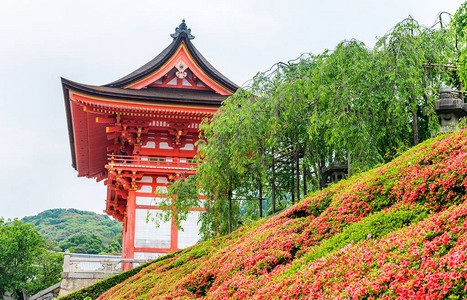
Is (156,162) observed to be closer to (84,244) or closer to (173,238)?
(173,238)

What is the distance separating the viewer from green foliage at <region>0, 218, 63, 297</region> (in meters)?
27.7

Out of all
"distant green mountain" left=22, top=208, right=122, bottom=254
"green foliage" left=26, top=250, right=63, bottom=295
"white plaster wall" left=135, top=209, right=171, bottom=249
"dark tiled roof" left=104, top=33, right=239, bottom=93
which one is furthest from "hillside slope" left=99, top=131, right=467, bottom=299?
"distant green mountain" left=22, top=208, right=122, bottom=254

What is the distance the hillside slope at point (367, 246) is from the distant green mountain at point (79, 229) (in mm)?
47972

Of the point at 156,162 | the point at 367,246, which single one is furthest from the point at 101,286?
the point at 367,246

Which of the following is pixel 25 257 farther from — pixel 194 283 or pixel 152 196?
pixel 194 283

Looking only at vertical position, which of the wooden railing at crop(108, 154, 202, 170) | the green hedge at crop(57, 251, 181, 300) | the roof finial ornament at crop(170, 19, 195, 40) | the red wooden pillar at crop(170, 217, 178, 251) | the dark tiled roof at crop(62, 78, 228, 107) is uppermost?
the roof finial ornament at crop(170, 19, 195, 40)

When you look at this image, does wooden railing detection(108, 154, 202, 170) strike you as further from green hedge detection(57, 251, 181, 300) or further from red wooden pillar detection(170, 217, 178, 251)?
green hedge detection(57, 251, 181, 300)

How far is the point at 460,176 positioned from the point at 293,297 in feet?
8.51

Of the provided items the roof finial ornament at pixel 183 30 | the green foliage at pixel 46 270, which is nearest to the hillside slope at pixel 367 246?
the roof finial ornament at pixel 183 30

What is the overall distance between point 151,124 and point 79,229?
207 ft

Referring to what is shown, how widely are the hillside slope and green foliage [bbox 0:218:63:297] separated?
1927 centimetres

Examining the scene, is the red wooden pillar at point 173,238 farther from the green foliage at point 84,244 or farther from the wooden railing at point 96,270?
the green foliage at point 84,244

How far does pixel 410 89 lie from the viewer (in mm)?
10523

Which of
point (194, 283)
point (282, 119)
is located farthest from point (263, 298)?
point (282, 119)
